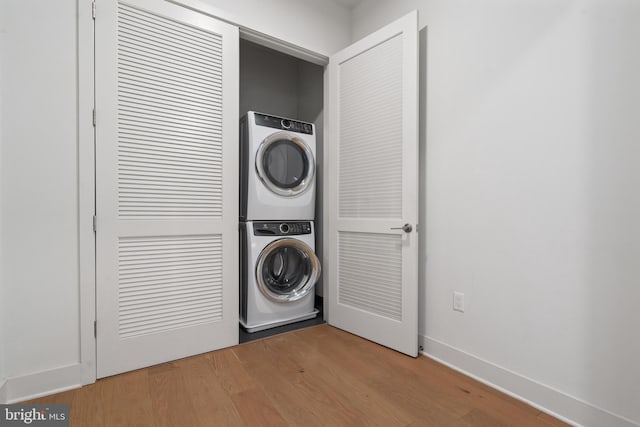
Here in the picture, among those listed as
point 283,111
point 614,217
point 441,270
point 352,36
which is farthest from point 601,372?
point 283,111

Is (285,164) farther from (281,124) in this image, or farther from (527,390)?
(527,390)

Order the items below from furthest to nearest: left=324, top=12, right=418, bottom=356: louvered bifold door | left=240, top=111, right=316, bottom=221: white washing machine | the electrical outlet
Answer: left=240, top=111, right=316, bottom=221: white washing machine
left=324, top=12, right=418, bottom=356: louvered bifold door
the electrical outlet

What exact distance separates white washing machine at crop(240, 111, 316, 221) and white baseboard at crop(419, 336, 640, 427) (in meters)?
1.37

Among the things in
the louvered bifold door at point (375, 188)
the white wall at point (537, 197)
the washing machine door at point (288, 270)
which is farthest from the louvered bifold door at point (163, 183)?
the white wall at point (537, 197)

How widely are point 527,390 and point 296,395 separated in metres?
1.11

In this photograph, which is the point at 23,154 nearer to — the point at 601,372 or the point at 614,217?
the point at 614,217

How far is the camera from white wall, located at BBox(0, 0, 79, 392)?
1.43m

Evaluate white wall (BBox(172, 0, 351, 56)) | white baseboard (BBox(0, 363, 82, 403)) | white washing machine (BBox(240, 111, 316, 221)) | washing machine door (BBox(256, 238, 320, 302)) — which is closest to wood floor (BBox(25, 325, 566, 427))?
white baseboard (BBox(0, 363, 82, 403))

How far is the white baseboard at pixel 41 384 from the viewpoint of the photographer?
143cm

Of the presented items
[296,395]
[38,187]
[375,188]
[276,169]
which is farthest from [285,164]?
[296,395]

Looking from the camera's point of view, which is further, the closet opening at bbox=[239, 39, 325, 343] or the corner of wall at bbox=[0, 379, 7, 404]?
the closet opening at bbox=[239, 39, 325, 343]

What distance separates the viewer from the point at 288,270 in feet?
8.53

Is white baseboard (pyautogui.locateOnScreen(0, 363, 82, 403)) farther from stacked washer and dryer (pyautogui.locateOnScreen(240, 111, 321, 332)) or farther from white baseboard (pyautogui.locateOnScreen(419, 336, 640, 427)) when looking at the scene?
white baseboard (pyautogui.locateOnScreen(419, 336, 640, 427))

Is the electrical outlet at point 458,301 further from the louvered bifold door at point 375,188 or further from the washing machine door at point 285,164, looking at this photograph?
the washing machine door at point 285,164
